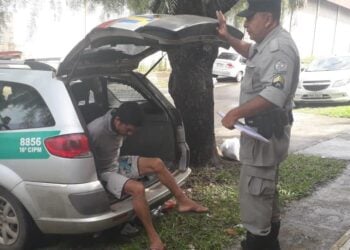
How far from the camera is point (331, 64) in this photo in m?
15.0

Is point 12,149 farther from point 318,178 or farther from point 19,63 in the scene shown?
point 318,178

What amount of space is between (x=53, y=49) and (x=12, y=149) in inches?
667

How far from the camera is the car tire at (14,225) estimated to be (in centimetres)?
378

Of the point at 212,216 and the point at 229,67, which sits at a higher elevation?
the point at 212,216

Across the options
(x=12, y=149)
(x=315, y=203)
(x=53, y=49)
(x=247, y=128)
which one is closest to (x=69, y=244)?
(x=12, y=149)

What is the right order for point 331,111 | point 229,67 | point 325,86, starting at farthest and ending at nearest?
point 229,67 < point 325,86 < point 331,111

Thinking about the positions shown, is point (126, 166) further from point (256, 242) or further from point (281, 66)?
point (281, 66)

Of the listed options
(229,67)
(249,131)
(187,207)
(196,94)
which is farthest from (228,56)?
(249,131)

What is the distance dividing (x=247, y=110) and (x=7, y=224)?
2162 mm

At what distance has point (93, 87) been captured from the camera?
4.77 m

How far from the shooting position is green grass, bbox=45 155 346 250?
161 inches

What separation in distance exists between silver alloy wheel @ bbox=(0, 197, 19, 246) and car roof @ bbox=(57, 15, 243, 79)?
3.75 ft

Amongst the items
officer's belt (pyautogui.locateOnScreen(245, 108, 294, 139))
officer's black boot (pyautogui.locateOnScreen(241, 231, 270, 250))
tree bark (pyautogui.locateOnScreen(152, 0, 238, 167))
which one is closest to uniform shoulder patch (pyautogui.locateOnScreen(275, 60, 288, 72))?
officer's belt (pyautogui.locateOnScreen(245, 108, 294, 139))

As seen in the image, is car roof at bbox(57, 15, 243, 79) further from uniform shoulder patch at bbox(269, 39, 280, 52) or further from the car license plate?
the car license plate
